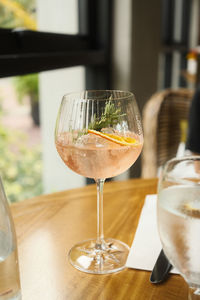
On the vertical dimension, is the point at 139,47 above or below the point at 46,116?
above

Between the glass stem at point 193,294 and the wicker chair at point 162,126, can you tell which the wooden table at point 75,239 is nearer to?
the glass stem at point 193,294

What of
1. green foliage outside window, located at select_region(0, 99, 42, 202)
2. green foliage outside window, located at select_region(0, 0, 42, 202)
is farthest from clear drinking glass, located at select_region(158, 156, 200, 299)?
green foliage outside window, located at select_region(0, 99, 42, 202)

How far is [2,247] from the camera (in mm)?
439

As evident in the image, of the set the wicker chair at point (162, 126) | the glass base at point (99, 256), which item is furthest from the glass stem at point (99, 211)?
the wicker chair at point (162, 126)

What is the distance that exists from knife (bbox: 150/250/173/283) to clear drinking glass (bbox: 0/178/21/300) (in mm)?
183

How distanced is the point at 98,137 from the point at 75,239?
203mm

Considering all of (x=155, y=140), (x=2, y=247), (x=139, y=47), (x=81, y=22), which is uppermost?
(x=81, y=22)

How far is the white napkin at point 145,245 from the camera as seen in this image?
1.78 ft

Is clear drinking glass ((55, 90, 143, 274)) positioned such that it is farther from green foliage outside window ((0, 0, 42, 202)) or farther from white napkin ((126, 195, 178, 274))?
green foliage outside window ((0, 0, 42, 202))

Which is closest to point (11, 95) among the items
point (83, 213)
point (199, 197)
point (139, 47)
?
point (139, 47)

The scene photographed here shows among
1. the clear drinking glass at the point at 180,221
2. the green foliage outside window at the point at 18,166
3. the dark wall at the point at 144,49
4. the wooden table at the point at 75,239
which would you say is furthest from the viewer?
the dark wall at the point at 144,49

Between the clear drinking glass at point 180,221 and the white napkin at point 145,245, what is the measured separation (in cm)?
16

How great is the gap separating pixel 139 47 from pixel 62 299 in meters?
1.92

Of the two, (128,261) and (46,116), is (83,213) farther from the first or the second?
(46,116)
